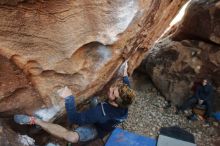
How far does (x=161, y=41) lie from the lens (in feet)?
28.9

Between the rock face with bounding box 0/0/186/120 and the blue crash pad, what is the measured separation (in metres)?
1.31

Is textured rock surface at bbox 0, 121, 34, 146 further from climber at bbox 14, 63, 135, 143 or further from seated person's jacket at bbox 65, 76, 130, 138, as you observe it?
seated person's jacket at bbox 65, 76, 130, 138

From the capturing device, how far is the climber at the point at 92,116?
4.01m

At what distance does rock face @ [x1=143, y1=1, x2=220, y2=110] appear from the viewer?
7.54 m

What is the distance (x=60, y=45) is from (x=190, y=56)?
470cm

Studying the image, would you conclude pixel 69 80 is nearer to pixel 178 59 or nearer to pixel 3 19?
pixel 3 19

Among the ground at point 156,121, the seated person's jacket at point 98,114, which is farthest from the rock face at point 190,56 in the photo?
the seated person's jacket at point 98,114

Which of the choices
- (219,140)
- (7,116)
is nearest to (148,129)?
(219,140)

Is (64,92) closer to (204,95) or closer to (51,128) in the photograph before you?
(51,128)

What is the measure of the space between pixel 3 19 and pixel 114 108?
1.82 meters

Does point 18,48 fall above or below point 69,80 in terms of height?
above

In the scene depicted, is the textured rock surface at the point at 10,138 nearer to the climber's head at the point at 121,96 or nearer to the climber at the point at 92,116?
the climber at the point at 92,116

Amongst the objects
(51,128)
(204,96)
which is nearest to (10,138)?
(51,128)

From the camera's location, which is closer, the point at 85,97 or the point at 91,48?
the point at 91,48
